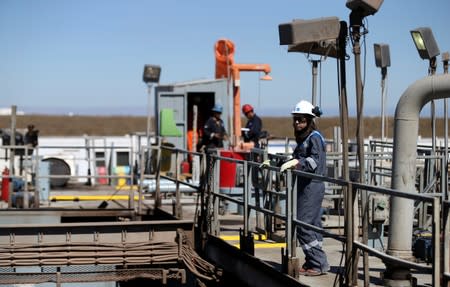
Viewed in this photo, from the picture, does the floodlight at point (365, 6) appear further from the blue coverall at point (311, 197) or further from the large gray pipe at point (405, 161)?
the blue coverall at point (311, 197)

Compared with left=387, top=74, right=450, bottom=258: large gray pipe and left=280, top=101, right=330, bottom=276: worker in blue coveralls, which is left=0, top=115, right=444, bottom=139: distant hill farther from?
left=387, top=74, right=450, bottom=258: large gray pipe

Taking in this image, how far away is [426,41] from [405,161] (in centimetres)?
439

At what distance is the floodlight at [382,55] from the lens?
47.4 feet

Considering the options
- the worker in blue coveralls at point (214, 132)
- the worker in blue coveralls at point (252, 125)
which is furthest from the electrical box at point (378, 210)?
the worker in blue coveralls at point (252, 125)

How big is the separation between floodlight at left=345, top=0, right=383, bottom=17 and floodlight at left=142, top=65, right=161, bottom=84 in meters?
14.3

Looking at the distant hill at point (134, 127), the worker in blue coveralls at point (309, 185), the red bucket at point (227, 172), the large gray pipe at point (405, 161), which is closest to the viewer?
the large gray pipe at point (405, 161)

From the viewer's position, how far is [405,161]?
25.6 ft

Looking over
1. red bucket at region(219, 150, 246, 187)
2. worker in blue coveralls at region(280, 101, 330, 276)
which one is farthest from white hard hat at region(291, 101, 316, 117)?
red bucket at region(219, 150, 246, 187)

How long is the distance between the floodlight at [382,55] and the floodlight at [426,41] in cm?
253

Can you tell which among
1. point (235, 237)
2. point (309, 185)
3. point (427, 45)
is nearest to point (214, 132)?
point (235, 237)

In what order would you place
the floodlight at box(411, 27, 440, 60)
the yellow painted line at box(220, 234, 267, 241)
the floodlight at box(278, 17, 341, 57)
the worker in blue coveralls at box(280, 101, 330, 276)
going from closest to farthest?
the floodlight at box(278, 17, 341, 57) → the worker in blue coveralls at box(280, 101, 330, 276) → the yellow painted line at box(220, 234, 267, 241) → the floodlight at box(411, 27, 440, 60)

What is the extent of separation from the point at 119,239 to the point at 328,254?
2.75 meters

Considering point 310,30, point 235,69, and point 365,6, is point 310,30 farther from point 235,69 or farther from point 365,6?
point 235,69

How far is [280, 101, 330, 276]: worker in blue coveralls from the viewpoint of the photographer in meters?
8.68
